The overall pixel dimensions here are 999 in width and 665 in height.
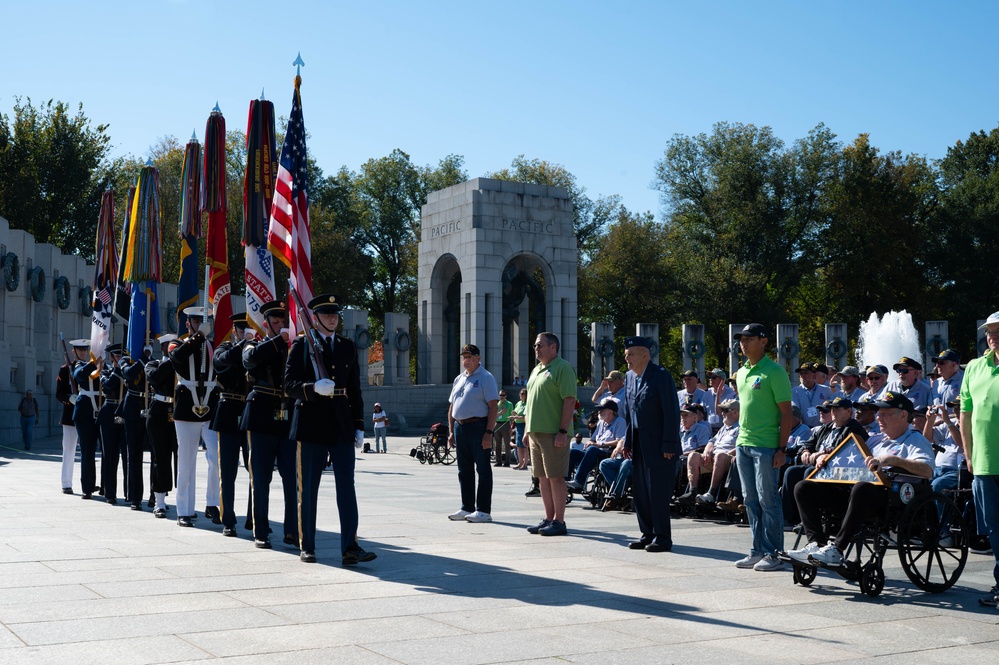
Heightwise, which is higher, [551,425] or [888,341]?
[888,341]

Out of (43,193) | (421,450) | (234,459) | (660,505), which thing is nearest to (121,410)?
(234,459)

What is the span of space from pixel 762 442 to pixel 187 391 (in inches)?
235

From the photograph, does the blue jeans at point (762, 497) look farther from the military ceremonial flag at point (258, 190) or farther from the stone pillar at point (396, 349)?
the stone pillar at point (396, 349)

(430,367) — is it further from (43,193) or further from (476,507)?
(476,507)

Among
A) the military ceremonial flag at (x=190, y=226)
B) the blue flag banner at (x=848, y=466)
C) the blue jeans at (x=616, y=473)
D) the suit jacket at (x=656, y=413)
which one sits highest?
the military ceremonial flag at (x=190, y=226)

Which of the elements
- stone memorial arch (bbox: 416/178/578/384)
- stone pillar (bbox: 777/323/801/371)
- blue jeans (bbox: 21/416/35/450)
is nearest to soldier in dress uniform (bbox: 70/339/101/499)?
blue jeans (bbox: 21/416/35/450)

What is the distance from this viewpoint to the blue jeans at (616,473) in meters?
→ 13.0

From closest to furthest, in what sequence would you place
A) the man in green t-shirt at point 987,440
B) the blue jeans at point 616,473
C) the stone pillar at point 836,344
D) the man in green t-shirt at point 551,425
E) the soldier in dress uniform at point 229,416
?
the man in green t-shirt at point 987,440
the soldier in dress uniform at point 229,416
the man in green t-shirt at point 551,425
the blue jeans at point 616,473
the stone pillar at point 836,344

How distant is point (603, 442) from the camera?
46.8ft

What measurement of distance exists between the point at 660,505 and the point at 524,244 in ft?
104

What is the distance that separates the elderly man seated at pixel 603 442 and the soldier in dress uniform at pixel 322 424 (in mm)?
5671

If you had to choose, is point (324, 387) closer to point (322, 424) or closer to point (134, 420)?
point (322, 424)

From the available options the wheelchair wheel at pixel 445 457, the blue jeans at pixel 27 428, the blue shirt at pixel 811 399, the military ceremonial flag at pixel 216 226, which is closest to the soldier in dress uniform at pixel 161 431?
the military ceremonial flag at pixel 216 226

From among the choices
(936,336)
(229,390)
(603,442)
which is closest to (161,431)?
(229,390)
